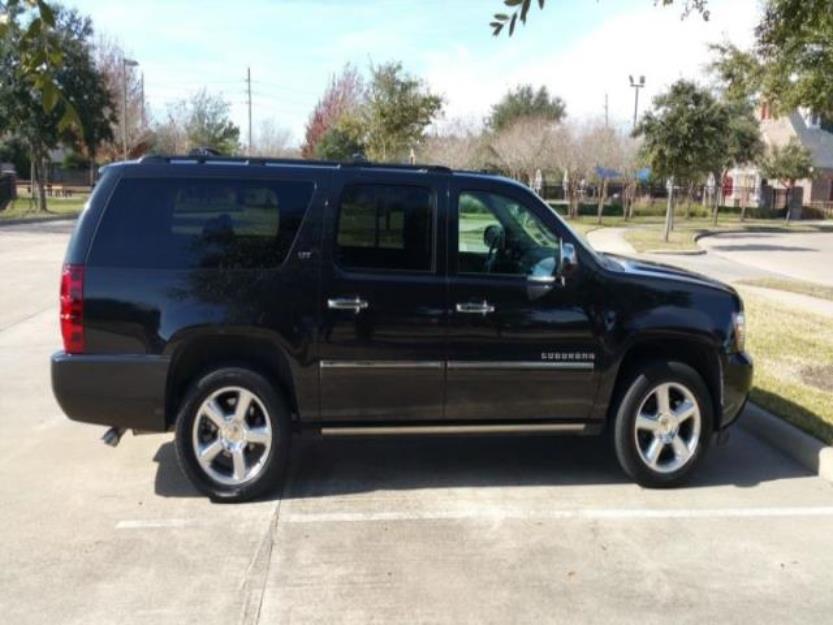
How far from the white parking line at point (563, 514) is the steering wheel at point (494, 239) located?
162 cm

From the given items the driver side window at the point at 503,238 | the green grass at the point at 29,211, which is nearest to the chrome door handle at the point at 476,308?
the driver side window at the point at 503,238

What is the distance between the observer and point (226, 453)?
16.8 feet

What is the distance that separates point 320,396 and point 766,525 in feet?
8.95

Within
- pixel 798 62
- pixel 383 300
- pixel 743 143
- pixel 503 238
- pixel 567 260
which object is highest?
pixel 743 143

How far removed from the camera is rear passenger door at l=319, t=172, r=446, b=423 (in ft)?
16.7

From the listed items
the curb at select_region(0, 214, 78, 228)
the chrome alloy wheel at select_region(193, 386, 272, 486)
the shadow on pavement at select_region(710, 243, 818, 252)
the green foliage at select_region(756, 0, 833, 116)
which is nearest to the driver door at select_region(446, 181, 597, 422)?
the chrome alloy wheel at select_region(193, 386, 272, 486)

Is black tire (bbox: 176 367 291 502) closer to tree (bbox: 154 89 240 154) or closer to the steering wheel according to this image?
the steering wheel

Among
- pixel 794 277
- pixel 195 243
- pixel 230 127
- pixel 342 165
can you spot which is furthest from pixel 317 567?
pixel 230 127

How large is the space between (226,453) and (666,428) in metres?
2.78

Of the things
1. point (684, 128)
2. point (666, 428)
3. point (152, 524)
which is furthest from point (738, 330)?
point (684, 128)

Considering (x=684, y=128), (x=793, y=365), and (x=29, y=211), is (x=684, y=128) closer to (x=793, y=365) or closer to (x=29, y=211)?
(x=793, y=365)

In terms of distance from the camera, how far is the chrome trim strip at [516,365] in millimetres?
5203

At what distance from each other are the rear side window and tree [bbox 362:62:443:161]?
26.8 m

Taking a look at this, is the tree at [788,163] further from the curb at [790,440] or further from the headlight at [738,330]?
the headlight at [738,330]
